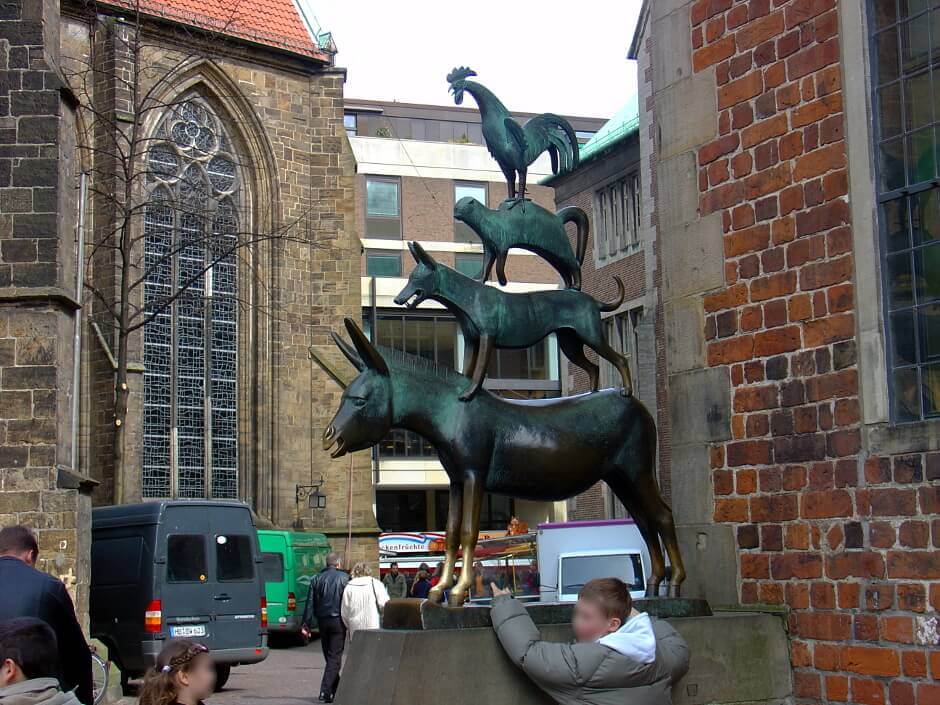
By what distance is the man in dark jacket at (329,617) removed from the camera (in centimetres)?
1559

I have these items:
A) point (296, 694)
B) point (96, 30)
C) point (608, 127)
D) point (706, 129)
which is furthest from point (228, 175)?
point (706, 129)

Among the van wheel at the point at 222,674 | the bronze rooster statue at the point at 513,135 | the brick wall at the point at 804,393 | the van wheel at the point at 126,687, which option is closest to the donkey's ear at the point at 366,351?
the bronze rooster statue at the point at 513,135

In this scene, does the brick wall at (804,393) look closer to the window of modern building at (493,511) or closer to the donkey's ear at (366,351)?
the donkey's ear at (366,351)

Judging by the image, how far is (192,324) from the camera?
32.5 m

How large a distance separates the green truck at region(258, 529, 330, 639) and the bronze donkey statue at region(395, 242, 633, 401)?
2183 cm

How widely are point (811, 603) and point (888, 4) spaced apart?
10.7ft

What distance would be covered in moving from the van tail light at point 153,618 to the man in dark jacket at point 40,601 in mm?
11911

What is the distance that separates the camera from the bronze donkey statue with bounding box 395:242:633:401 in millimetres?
6387

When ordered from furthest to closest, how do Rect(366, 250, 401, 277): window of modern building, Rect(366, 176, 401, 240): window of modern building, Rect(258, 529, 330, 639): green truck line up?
Rect(366, 176, 401, 240): window of modern building
Rect(366, 250, 401, 277): window of modern building
Rect(258, 529, 330, 639): green truck

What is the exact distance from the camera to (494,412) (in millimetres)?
6434

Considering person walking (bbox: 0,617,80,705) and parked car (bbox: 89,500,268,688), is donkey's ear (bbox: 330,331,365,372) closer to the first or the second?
person walking (bbox: 0,617,80,705)

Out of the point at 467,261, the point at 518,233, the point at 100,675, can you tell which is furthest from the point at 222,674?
the point at 467,261

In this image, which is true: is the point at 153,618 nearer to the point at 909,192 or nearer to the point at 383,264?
the point at 909,192

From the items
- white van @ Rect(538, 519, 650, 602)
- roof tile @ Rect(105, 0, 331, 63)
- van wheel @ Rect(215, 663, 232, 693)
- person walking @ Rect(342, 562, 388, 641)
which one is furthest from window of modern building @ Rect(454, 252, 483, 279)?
person walking @ Rect(342, 562, 388, 641)
